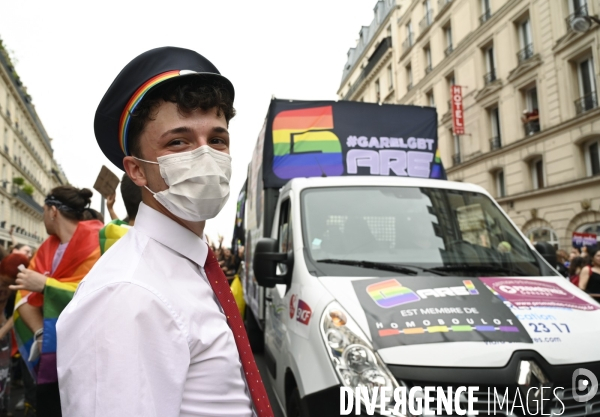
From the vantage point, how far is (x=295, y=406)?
9.38 feet

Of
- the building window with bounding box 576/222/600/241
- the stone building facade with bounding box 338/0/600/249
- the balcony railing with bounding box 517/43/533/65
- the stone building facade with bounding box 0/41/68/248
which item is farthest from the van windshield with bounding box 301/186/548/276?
the stone building facade with bounding box 0/41/68/248

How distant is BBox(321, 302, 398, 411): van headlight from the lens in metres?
2.18

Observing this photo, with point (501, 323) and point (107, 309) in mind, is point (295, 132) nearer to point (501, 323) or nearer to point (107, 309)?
point (501, 323)

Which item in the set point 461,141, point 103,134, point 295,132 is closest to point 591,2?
point 461,141

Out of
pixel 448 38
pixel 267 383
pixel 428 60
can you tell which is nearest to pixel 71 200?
pixel 267 383

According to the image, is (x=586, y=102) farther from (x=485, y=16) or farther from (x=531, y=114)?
(x=485, y=16)

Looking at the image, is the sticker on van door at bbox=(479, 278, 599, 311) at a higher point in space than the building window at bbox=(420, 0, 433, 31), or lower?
lower

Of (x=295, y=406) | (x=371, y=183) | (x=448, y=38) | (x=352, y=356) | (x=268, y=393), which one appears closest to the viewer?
(x=352, y=356)

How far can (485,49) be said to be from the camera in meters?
24.4

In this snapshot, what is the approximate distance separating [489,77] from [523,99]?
2901 millimetres

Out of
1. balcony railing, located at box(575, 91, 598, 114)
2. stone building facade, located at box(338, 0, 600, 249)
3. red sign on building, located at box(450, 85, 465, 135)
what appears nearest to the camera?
balcony railing, located at box(575, 91, 598, 114)

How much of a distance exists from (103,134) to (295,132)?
13.2 ft

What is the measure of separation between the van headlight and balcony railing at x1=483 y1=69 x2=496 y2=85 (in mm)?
24320

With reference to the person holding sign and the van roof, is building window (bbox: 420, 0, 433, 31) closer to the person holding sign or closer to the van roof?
the person holding sign
